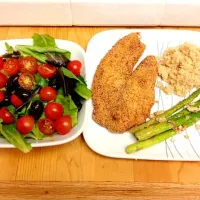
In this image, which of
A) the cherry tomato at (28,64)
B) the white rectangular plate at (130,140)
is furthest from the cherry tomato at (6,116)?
the white rectangular plate at (130,140)

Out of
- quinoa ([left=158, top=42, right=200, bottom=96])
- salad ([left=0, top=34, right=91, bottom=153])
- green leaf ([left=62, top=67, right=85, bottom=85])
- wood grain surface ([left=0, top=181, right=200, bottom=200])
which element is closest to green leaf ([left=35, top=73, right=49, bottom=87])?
salad ([left=0, top=34, right=91, bottom=153])

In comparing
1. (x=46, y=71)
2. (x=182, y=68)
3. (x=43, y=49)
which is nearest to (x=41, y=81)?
(x=46, y=71)

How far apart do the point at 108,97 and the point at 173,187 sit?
1.62ft

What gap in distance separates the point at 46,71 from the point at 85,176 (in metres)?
0.49

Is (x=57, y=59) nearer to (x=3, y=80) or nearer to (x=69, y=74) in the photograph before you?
(x=69, y=74)

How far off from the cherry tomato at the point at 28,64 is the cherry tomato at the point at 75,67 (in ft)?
0.51

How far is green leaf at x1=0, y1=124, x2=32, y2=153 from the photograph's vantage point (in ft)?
4.28

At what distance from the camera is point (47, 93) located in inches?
55.1

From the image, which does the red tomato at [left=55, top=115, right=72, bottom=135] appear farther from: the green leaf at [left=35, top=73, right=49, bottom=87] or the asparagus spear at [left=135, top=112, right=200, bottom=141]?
the asparagus spear at [left=135, top=112, right=200, bottom=141]

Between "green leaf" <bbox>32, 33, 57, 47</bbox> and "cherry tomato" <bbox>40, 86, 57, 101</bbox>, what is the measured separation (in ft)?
0.86

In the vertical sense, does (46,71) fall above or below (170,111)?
above

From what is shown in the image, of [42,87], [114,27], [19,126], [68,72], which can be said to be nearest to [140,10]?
[114,27]

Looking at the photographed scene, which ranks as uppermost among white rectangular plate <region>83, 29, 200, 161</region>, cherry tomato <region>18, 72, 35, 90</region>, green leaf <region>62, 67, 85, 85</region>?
green leaf <region>62, 67, 85, 85</region>

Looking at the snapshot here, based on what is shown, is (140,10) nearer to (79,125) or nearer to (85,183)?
(79,125)
